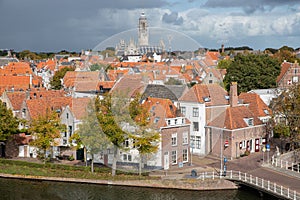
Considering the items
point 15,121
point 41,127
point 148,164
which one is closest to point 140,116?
point 148,164

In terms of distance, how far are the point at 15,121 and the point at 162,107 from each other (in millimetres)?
24943

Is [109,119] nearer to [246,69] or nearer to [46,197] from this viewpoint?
[46,197]

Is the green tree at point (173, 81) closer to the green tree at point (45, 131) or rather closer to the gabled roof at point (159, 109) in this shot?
the gabled roof at point (159, 109)

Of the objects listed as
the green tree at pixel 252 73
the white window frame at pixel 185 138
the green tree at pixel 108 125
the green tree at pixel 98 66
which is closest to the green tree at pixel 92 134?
the green tree at pixel 108 125

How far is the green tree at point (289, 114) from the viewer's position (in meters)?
41.0

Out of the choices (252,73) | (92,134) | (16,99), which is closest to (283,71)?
(252,73)

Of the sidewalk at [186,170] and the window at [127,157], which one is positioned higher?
the window at [127,157]

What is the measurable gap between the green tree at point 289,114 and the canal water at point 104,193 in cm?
953

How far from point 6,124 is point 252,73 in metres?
36.5

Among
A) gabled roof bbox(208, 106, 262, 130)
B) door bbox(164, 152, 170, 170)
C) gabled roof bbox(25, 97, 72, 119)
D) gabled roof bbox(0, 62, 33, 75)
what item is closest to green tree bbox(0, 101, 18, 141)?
gabled roof bbox(25, 97, 72, 119)

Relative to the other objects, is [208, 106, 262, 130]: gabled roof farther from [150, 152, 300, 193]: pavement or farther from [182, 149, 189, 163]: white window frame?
[182, 149, 189, 163]: white window frame

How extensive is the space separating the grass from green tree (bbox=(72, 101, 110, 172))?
282cm

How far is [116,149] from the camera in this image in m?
32.3

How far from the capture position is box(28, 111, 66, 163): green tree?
39.6 meters
